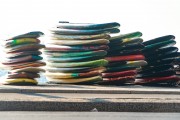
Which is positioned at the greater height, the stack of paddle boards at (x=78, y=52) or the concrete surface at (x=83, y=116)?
the stack of paddle boards at (x=78, y=52)

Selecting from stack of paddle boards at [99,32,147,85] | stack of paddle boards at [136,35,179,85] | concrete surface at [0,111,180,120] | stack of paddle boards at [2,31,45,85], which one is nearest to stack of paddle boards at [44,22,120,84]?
stack of paddle boards at [99,32,147,85]

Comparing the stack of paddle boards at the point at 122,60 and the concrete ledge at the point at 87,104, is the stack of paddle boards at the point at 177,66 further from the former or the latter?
the concrete ledge at the point at 87,104

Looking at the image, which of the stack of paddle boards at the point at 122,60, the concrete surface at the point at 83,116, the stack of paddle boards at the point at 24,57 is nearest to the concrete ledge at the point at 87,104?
the concrete surface at the point at 83,116

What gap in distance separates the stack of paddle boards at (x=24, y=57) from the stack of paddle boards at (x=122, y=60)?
8.46 feet

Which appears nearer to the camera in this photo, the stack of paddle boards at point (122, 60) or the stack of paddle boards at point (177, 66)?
the stack of paddle boards at point (122, 60)

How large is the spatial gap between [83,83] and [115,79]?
3.81ft

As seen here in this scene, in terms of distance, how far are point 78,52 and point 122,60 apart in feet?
5.21

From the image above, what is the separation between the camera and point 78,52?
530 inches

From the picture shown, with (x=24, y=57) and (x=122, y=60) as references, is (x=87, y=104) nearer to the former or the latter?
(x=24, y=57)

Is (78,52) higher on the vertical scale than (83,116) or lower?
higher

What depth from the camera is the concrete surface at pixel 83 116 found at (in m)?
6.79

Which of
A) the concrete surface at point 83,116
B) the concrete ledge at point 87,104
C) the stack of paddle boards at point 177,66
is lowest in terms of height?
the concrete surface at point 83,116

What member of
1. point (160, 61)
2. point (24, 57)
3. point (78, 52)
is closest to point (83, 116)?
point (24, 57)

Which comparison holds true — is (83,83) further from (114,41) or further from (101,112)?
(101,112)
